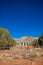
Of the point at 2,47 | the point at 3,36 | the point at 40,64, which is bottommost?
the point at 40,64

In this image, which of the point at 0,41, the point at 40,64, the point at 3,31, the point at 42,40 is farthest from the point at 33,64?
the point at 42,40

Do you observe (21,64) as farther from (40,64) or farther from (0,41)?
(0,41)

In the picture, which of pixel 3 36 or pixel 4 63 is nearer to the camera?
pixel 4 63

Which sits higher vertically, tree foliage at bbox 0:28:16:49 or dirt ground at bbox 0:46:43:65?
tree foliage at bbox 0:28:16:49

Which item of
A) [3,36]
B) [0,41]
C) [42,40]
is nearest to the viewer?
[0,41]

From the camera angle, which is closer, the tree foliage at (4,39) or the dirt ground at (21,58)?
the dirt ground at (21,58)

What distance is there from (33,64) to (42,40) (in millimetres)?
33222

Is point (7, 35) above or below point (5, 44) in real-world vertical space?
above

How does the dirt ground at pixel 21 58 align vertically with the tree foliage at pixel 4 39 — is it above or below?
below

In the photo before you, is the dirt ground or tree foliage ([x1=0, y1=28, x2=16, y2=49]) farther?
tree foliage ([x1=0, y1=28, x2=16, y2=49])

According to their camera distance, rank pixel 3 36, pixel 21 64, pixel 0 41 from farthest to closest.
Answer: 1. pixel 3 36
2. pixel 0 41
3. pixel 21 64

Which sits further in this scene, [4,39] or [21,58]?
[4,39]

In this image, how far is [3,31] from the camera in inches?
1489

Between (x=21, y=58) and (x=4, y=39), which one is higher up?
(x=4, y=39)
